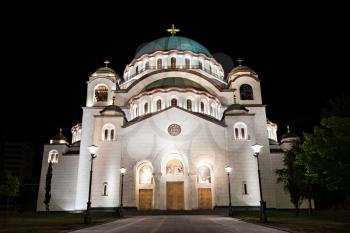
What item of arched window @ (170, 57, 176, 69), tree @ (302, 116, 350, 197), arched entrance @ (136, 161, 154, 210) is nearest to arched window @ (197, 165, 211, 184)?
arched entrance @ (136, 161, 154, 210)

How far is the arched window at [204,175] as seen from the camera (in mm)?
30597

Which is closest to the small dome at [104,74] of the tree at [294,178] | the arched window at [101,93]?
the arched window at [101,93]

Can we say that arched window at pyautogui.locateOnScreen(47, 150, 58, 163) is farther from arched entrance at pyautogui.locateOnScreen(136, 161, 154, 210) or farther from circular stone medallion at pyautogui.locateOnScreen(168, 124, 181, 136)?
circular stone medallion at pyautogui.locateOnScreen(168, 124, 181, 136)

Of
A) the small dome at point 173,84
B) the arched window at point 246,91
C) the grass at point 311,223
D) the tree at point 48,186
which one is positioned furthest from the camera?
the arched window at point 246,91

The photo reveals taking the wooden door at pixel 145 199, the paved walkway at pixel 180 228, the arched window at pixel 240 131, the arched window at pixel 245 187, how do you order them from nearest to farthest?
the paved walkway at pixel 180 228, the arched window at pixel 245 187, the wooden door at pixel 145 199, the arched window at pixel 240 131

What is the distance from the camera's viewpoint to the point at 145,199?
99.1 feet

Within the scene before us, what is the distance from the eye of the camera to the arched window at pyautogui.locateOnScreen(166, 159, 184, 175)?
99.9 feet

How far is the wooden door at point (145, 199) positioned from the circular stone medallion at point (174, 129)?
6.18 metres

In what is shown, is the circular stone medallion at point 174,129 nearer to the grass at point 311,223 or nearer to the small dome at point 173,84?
the small dome at point 173,84

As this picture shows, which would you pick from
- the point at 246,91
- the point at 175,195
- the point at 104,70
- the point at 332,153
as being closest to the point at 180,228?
the point at 332,153

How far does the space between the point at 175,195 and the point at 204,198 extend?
9.49 feet

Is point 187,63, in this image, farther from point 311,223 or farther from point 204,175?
point 311,223

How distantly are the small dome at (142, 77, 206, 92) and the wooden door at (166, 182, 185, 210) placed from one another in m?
11.7

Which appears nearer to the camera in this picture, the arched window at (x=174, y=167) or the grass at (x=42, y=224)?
the grass at (x=42, y=224)
